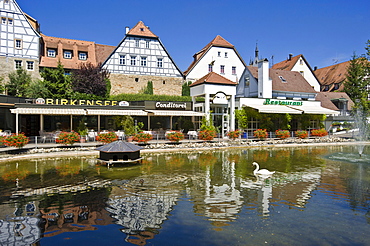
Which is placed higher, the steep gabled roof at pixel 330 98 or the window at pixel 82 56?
the window at pixel 82 56

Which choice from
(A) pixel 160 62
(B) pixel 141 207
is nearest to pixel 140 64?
(A) pixel 160 62

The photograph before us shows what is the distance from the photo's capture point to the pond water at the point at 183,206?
6.78 meters

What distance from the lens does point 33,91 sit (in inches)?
1172

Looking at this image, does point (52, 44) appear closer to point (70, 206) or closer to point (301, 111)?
point (301, 111)

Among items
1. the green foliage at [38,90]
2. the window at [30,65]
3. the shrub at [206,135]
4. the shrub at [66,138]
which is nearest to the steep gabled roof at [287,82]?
the shrub at [206,135]

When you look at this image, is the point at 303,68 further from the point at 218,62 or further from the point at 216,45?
the point at 216,45

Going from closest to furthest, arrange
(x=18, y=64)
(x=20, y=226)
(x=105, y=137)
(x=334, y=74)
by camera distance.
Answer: (x=20, y=226) → (x=105, y=137) → (x=18, y=64) → (x=334, y=74)

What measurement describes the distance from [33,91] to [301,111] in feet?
91.7

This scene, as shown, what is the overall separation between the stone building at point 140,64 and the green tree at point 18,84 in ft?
30.6

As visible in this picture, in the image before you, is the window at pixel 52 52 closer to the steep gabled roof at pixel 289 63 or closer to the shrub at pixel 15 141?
the shrub at pixel 15 141

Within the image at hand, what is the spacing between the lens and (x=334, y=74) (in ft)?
170

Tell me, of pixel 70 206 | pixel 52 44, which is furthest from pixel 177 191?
pixel 52 44

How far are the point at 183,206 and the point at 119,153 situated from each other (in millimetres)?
8386

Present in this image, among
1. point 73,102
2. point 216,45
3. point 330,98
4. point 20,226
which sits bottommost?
point 20,226
